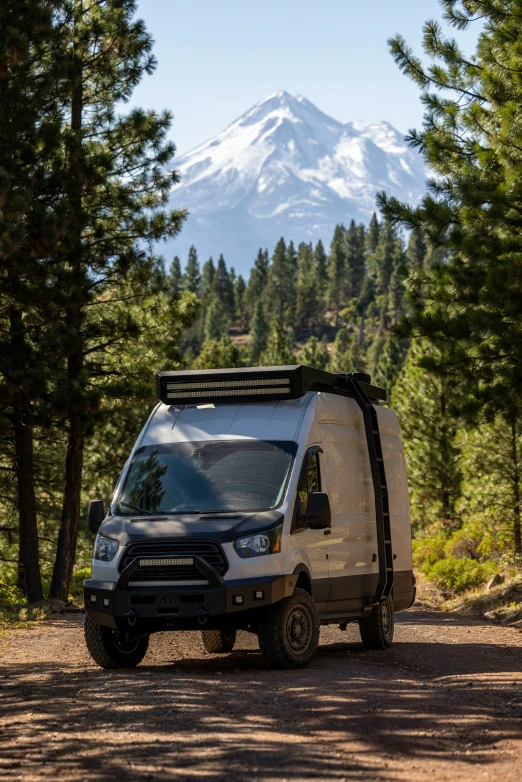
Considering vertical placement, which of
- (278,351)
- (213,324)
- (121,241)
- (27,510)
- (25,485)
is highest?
(213,324)

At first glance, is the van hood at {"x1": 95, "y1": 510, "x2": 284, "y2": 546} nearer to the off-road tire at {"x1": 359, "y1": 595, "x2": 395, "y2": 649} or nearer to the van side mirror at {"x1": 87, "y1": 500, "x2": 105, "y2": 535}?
the van side mirror at {"x1": 87, "y1": 500, "x2": 105, "y2": 535}

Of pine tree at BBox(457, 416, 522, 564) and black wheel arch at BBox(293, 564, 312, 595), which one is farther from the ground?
pine tree at BBox(457, 416, 522, 564)

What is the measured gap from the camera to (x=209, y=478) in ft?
37.6

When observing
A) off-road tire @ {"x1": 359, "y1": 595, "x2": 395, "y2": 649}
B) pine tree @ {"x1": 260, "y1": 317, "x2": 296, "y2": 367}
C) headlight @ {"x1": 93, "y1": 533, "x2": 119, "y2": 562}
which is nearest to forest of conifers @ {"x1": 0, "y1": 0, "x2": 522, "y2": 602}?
off-road tire @ {"x1": 359, "y1": 595, "x2": 395, "y2": 649}

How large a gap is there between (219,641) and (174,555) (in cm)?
306

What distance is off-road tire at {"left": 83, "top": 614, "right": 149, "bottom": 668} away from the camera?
36.5 feet

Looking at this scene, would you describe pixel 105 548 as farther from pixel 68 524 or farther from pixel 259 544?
pixel 68 524

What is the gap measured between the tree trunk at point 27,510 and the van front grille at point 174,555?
11.7 meters

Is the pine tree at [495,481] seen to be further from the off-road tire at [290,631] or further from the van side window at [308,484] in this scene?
the off-road tire at [290,631]

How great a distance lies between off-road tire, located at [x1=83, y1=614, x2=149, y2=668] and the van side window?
223cm

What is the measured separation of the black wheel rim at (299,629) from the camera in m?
10.9

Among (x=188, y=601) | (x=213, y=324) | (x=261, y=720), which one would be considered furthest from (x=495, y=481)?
(x=213, y=324)

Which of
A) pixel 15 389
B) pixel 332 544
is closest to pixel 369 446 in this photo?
pixel 332 544

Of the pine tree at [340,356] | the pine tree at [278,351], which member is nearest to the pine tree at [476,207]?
the pine tree at [278,351]
